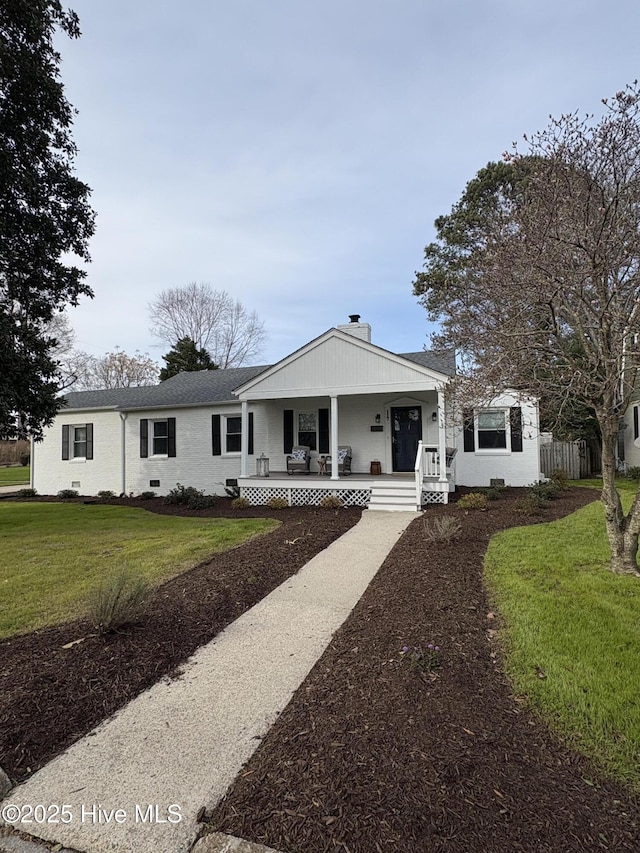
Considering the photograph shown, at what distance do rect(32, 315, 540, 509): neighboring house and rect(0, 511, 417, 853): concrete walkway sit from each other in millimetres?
7296

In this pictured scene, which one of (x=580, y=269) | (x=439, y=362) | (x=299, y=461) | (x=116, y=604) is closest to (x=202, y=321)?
(x=299, y=461)

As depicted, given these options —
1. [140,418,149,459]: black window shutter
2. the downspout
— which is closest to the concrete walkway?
[140,418,149,459]: black window shutter

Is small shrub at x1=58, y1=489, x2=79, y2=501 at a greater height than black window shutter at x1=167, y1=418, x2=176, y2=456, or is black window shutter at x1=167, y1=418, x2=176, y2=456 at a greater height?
black window shutter at x1=167, y1=418, x2=176, y2=456

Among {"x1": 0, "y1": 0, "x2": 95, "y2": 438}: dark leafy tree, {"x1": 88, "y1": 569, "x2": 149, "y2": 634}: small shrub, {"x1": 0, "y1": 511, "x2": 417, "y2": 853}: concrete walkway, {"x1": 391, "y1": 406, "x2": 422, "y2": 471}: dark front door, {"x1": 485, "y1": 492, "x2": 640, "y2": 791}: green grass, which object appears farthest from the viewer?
{"x1": 391, "y1": 406, "x2": 422, "y2": 471}: dark front door

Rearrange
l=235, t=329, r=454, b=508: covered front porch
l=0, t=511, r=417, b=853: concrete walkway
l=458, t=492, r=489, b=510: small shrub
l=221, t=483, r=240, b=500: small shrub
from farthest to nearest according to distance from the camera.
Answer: l=221, t=483, r=240, b=500: small shrub, l=235, t=329, r=454, b=508: covered front porch, l=458, t=492, r=489, b=510: small shrub, l=0, t=511, r=417, b=853: concrete walkway

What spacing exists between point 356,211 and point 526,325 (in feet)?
30.9

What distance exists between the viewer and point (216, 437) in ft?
49.4

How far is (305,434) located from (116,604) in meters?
10.9

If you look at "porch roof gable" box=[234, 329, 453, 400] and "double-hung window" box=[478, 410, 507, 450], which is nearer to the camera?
"porch roof gable" box=[234, 329, 453, 400]

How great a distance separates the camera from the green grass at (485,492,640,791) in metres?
2.59

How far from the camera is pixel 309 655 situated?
3662 mm

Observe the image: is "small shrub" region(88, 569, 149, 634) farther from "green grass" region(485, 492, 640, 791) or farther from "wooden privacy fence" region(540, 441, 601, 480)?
"wooden privacy fence" region(540, 441, 601, 480)

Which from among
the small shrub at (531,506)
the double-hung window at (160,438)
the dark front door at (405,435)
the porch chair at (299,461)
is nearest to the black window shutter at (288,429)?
the porch chair at (299,461)

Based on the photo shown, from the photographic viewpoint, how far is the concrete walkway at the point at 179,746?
2.04 metres
